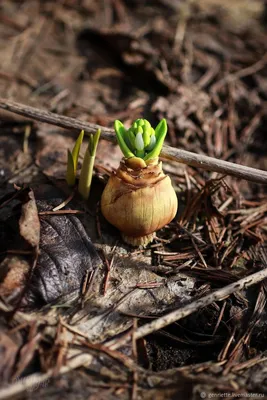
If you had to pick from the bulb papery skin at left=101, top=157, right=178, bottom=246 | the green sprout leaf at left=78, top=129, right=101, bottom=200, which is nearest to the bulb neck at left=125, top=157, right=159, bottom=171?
the bulb papery skin at left=101, top=157, right=178, bottom=246

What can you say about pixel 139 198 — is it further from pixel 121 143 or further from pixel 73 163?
pixel 73 163

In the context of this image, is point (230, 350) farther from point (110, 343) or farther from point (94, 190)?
point (94, 190)

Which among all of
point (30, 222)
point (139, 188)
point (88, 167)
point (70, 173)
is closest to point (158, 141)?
point (139, 188)

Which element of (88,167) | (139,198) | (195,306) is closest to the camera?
(195,306)

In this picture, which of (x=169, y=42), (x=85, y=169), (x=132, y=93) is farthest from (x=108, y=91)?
(x=85, y=169)

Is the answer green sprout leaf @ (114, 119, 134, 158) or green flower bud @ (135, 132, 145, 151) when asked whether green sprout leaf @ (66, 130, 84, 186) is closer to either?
green sprout leaf @ (114, 119, 134, 158)

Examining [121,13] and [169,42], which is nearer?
[169,42]
